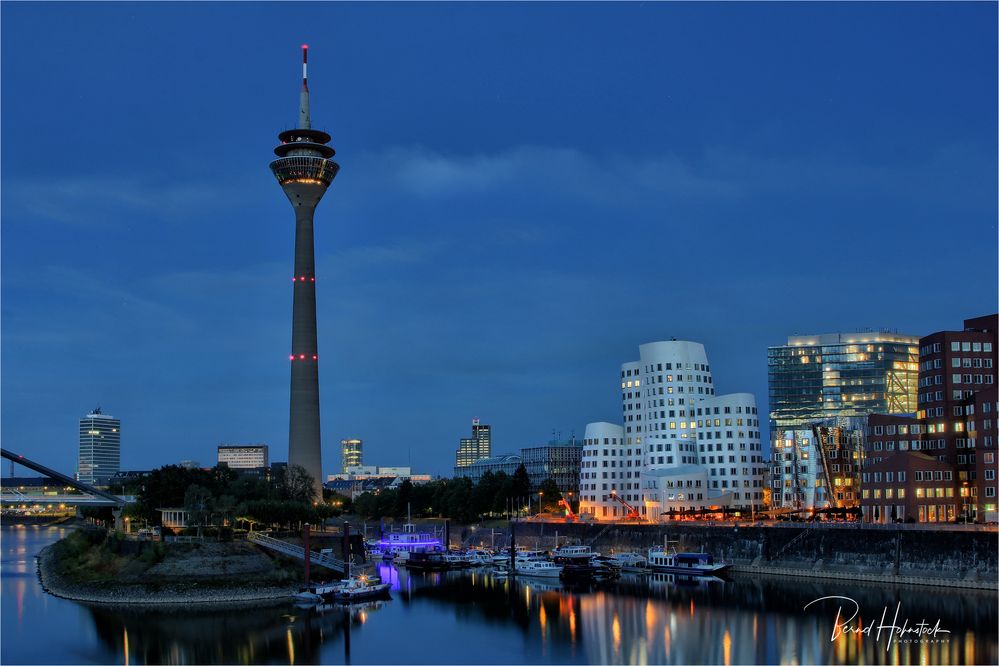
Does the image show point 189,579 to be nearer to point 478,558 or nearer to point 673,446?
point 478,558

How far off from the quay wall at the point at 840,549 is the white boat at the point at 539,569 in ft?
59.3

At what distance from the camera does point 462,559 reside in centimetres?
14638

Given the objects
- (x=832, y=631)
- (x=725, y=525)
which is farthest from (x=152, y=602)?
(x=725, y=525)

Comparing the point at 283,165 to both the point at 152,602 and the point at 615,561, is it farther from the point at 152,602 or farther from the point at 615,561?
the point at 152,602

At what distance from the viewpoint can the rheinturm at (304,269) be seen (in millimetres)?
174250

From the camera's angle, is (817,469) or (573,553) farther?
(817,469)

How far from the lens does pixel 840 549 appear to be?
11400cm

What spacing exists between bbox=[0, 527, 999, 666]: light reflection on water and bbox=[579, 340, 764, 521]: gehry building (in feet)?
210

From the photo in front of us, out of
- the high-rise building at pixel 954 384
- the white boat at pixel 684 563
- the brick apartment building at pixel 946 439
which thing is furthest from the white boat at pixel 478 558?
the high-rise building at pixel 954 384

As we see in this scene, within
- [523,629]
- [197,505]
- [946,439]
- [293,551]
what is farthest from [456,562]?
[946,439]

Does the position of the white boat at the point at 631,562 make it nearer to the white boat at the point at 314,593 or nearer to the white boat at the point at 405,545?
the white boat at the point at 405,545

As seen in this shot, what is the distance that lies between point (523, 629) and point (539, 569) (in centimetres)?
4020

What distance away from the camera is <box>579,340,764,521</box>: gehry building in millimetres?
175750

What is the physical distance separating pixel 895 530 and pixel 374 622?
51.4m
